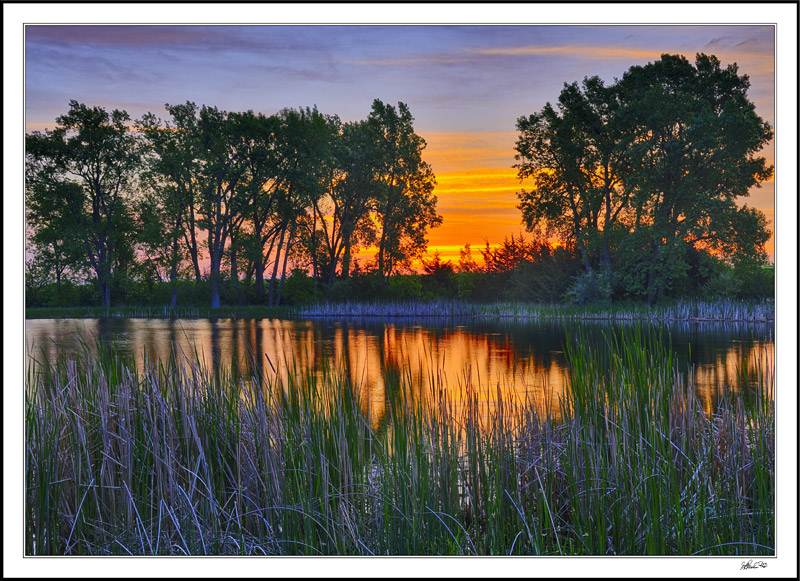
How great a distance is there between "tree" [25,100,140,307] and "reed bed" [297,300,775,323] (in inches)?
376

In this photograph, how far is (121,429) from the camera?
3.78 meters

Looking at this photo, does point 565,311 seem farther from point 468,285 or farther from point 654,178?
point 468,285

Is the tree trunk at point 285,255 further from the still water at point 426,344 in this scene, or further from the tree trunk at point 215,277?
the still water at point 426,344

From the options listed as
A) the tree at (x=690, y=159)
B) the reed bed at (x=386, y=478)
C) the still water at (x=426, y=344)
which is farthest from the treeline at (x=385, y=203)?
the reed bed at (x=386, y=478)

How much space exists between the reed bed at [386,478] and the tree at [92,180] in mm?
24911

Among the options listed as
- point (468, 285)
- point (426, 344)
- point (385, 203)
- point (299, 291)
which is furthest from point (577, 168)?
point (426, 344)

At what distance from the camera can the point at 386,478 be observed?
3.28 m

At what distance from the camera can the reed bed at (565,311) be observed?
23.9 metres

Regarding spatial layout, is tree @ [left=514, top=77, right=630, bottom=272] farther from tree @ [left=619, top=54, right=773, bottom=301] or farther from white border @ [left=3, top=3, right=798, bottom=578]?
white border @ [left=3, top=3, right=798, bottom=578]

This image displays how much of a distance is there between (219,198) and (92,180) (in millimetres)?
6844

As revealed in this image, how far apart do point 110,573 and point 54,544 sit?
3.11 ft

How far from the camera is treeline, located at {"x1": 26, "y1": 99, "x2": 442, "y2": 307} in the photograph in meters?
28.8
